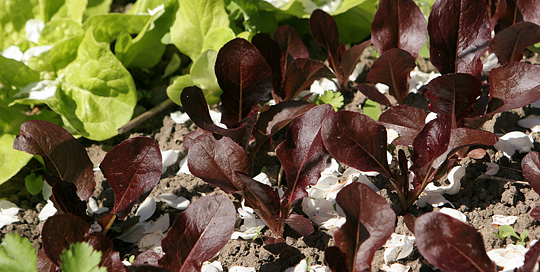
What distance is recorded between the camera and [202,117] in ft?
4.57

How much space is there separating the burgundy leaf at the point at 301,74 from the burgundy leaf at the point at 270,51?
39mm

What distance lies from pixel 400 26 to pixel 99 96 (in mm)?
1108

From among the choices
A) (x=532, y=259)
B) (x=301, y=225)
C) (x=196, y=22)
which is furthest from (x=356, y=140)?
(x=196, y=22)

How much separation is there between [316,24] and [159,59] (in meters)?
0.71

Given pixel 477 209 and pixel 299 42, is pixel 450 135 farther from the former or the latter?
pixel 299 42

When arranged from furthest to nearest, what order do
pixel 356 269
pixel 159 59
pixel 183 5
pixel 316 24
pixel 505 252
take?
pixel 159 59 → pixel 183 5 → pixel 316 24 → pixel 505 252 → pixel 356 269

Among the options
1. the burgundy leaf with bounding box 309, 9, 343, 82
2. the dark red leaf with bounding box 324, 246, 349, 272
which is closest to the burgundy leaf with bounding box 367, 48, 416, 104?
the burgundy leaf with bounding box 309, 9, 343, 82

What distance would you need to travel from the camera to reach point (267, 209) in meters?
1.30

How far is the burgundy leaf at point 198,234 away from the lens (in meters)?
1.17

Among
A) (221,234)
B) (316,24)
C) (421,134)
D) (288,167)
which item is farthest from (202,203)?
(316,24)

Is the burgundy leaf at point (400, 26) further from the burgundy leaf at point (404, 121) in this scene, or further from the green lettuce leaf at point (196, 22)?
the green lettuce leaf at point (196, 22)

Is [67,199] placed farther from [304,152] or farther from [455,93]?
[455,93]

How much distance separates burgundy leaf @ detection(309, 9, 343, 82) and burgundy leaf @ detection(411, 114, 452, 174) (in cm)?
62

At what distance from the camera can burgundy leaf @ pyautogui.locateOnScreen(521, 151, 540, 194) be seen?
1.23 metres
